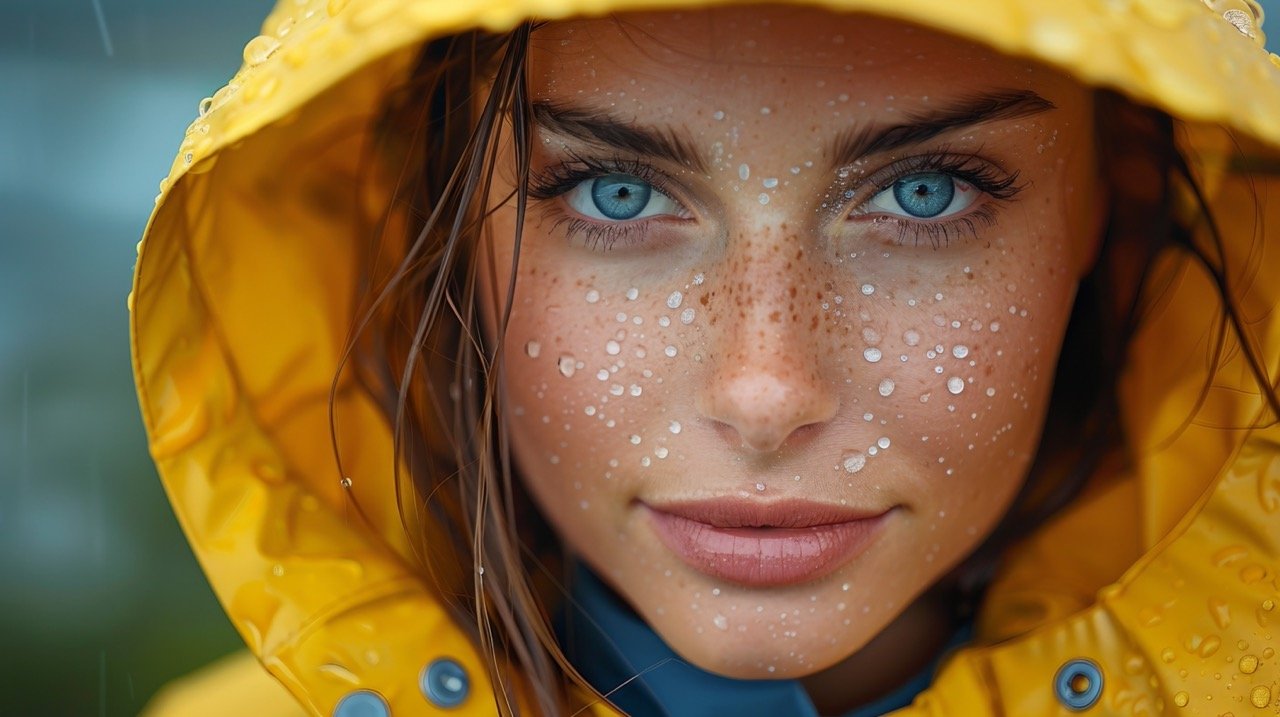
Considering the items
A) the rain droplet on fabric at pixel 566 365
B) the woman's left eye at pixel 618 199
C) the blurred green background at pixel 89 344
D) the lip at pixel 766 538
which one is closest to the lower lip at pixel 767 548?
the lip at pixel 766 538

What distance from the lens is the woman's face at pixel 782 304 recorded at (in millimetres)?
774

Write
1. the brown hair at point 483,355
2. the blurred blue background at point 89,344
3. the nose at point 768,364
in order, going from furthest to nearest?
the blurred blue background at point 89,344 < the brown hair at point 483,355 < the nose at point 768,364

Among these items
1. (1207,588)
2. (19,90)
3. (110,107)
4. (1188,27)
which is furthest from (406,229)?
(19,90)

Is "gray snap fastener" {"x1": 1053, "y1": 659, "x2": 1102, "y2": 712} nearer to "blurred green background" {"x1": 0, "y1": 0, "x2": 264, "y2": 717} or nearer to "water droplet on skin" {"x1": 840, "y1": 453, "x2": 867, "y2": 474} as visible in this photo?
"water droplet on skin" {"x1": 840, "y1": 453, "x2": 867, "y2": 474}

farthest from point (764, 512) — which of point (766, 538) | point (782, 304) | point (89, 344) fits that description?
point (89, 344)

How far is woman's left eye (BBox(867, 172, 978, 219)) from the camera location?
828mm

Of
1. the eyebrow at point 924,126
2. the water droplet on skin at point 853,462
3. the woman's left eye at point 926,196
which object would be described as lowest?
the water droplet on skin at point 853,462

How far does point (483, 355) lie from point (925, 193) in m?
0.35

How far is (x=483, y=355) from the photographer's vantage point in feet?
Answer: 2.93

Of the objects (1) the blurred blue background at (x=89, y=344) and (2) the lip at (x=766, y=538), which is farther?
(1) the blurred blue background at (x=89, y=344)

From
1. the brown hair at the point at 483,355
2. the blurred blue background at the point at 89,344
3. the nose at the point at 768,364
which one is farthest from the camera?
the blurred blue background at the point at 89,344

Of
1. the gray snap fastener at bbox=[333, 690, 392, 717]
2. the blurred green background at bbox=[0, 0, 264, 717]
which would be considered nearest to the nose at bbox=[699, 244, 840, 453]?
the gray snap fastener at bbox=[333, 690, 392, 717]

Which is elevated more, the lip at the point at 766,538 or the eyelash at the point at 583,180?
the eyelash at the point at 583,180

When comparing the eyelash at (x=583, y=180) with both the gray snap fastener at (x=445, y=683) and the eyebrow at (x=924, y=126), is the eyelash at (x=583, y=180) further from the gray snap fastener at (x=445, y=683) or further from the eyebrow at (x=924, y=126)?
the gray snap fastener at (x=445, y=683)
